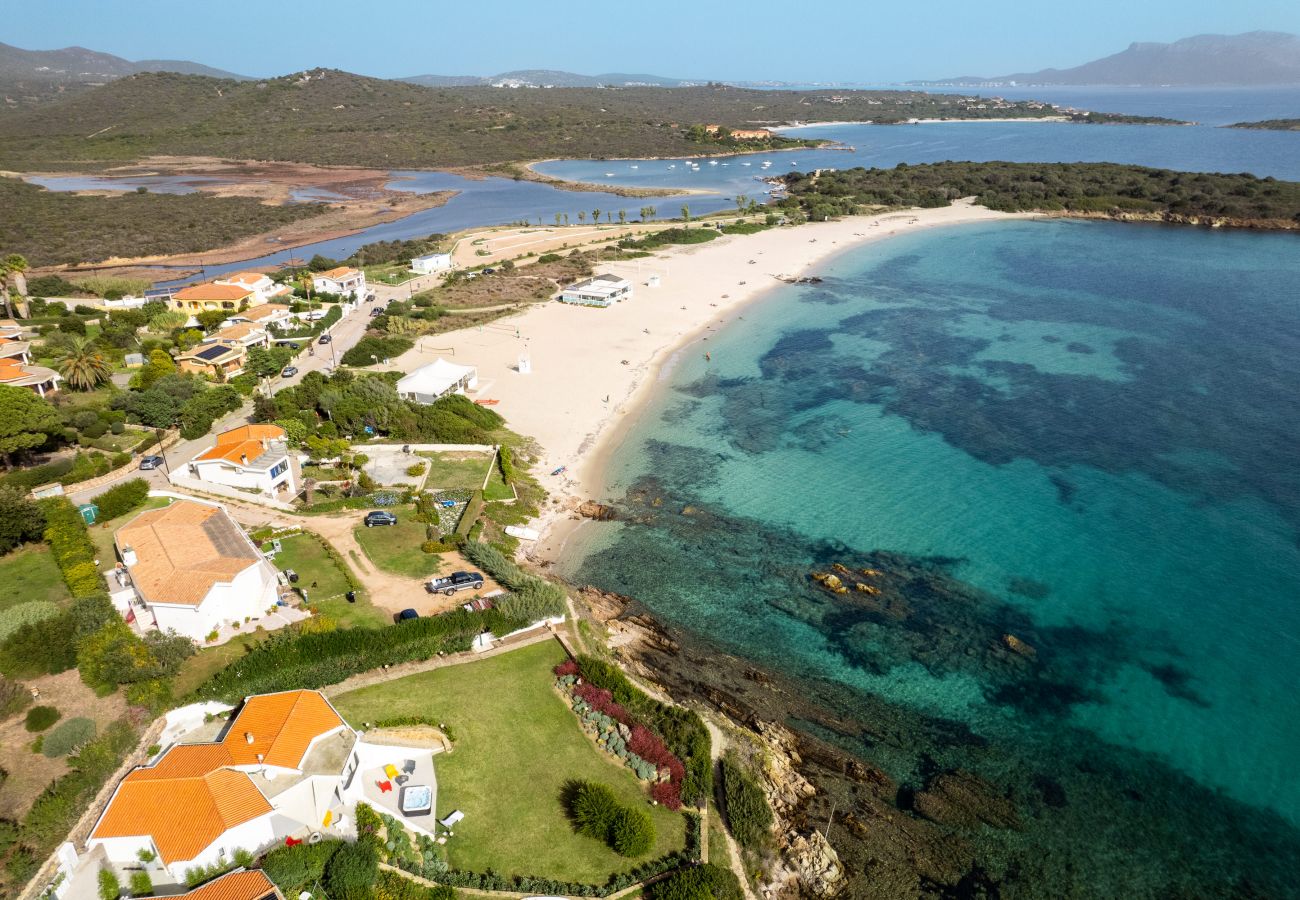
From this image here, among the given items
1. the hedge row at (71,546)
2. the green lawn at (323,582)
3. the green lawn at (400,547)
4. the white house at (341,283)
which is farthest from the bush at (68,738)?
the white house at (341,283)

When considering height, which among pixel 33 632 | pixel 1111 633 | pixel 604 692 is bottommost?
pixel 1111 633

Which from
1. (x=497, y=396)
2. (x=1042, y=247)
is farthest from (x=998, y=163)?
(x=497, y=396)

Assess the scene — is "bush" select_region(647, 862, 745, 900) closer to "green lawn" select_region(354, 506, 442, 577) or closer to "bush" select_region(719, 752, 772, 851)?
"bush" select_region(719, 752, 772, 851)

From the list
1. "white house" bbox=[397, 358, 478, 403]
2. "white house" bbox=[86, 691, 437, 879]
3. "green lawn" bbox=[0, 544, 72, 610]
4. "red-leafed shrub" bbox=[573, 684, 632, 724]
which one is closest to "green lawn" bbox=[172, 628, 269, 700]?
"white house" bbox=[86, 691, 437, 879]

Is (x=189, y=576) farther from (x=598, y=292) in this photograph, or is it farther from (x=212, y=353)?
(x=598, y=292)

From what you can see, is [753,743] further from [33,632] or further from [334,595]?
[33,632]
